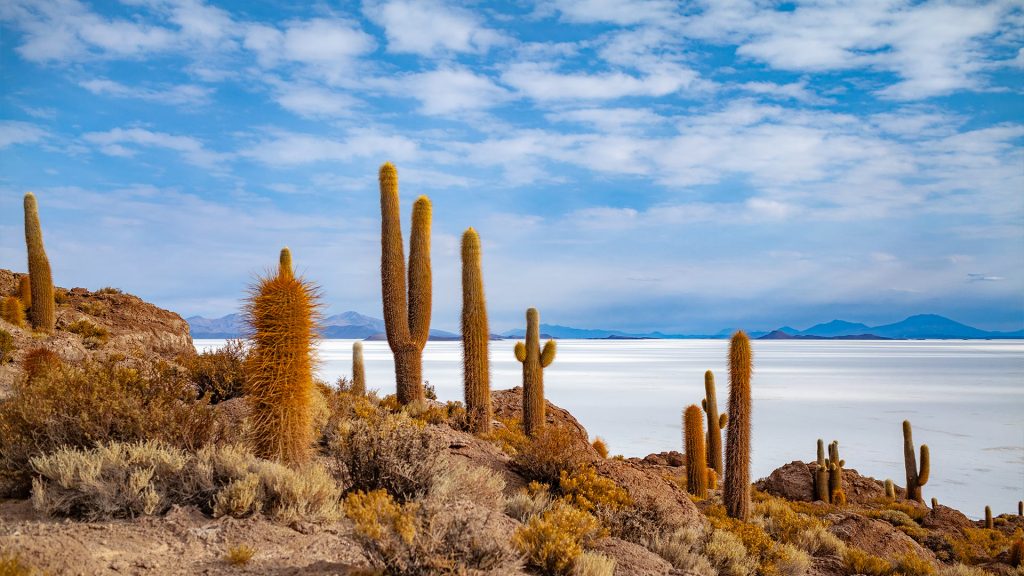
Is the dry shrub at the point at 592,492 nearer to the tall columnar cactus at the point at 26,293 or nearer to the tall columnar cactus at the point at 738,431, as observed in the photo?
the tall columnar cactus at the point at 738,431

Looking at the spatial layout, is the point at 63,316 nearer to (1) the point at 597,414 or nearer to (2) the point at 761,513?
(2) the point at 761,513

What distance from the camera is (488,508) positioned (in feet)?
25.4

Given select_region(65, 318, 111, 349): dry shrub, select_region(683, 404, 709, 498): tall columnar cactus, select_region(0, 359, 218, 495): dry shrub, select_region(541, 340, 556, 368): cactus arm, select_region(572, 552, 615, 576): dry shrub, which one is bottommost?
select_region(683, 404, 709, 498): tall columnar cactus

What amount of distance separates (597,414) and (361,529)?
127ft

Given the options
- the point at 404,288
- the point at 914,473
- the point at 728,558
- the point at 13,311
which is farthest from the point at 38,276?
the point at 914,473

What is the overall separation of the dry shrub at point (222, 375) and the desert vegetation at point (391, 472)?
4 cm

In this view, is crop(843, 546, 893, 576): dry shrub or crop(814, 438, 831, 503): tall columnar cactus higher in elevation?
crop(843, 546, 893, 576): dry shrub

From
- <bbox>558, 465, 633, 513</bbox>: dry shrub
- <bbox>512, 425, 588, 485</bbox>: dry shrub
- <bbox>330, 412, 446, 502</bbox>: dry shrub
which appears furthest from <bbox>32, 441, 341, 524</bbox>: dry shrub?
<bbox>512, 425, 588, 485</bbox>: dry shrub

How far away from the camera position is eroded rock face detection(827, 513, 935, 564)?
1411 centimetres

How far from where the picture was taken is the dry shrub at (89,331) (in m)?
21.7

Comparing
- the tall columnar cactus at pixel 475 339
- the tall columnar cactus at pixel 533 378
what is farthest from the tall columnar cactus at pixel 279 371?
the tall columnar cactus at pixel 533 378

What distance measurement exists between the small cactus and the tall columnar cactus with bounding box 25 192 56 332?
98cm

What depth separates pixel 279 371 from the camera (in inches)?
309

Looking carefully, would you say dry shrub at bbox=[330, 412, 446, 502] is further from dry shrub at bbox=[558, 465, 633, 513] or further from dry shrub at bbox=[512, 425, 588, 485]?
dry shrub at bbox=[512, 425, 588, 485]
